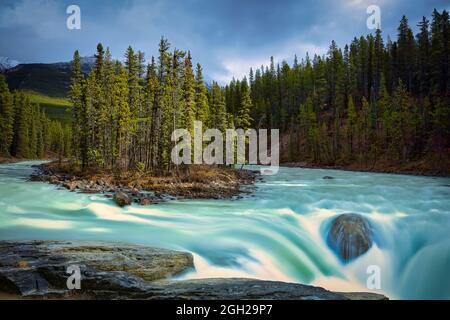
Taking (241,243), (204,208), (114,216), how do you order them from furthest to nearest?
(204,208) → (114,216) → (241,243)

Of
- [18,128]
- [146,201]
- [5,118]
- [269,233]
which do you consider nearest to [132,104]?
[146,201]

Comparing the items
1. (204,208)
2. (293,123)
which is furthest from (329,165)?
(204,208)

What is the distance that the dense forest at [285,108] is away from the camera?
40.4 meters

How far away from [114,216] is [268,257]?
9531 mm

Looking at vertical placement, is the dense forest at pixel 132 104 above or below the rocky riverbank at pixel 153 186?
above

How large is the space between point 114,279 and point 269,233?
9174 mm

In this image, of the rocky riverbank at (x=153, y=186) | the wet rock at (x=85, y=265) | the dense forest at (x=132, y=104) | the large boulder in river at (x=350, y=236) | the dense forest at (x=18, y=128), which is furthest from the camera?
the dense forest at (x=18, y=128)

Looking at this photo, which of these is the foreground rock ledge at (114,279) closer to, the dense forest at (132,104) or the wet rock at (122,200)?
the wet rock at (122,200)

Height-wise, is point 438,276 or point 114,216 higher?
point 114,216

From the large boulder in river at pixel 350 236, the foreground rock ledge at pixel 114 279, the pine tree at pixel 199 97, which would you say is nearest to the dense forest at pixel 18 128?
the pine tree at pixel 199 97

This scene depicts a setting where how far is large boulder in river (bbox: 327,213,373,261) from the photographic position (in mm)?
13812

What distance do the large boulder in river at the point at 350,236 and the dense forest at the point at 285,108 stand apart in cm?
2453

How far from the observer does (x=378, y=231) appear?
15695 mm
